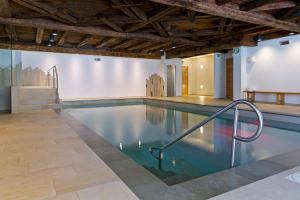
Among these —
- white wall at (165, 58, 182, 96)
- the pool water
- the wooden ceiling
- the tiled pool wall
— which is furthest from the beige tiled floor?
white wall at (165, 58, 182, 96)

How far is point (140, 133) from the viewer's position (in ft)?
17.7

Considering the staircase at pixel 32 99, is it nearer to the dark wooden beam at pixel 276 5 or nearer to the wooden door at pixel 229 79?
the dark wooden beam at pixel 276 5

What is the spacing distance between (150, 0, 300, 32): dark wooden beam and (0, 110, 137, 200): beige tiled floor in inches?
112

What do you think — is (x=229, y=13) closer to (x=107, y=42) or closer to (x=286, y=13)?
(x=286, y=13)

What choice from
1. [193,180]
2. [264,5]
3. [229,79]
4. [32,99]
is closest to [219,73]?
[229,79]

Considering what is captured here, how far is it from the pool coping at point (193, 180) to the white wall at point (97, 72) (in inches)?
359

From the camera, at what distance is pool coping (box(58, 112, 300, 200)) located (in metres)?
2.10

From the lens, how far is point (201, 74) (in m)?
15.5

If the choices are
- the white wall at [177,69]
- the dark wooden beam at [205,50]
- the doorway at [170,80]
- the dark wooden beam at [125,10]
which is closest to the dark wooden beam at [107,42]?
the dark wooden beam at [125,10]

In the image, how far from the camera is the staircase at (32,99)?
22.3 ft

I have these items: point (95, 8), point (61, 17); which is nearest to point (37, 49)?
point (61, 17)

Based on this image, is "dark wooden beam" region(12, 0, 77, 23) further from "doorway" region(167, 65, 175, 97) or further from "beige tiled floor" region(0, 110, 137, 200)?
"doorway" region(167, 65, 175, 97)

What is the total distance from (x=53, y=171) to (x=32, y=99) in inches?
236

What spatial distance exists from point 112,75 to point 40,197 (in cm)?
1116
